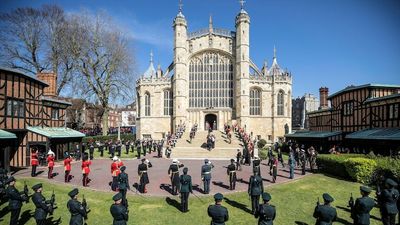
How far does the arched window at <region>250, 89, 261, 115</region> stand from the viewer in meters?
43.9

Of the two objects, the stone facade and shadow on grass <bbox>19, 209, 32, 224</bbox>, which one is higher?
the stone facade

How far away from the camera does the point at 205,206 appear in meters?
11.7

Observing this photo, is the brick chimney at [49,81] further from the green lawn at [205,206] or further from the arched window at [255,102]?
the arched window at [255,102]

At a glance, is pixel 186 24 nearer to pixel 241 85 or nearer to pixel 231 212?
pixel 241 85

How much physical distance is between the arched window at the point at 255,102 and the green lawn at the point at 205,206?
2954 centimetres

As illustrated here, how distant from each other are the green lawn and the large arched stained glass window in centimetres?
2907

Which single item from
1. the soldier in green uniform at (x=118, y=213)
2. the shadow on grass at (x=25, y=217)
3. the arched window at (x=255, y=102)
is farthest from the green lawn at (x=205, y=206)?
the arched window at (x=255, y=102)

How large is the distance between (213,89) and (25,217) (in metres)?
34.4

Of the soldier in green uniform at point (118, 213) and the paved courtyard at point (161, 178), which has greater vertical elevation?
the soldier in green uniform at point (118, 213)

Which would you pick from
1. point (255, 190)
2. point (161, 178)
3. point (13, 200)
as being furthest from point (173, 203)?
point (13, 200)

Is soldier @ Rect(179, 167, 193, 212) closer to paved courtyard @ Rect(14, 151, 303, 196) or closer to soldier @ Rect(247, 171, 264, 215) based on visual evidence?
paved courtyard @ Rect(14, 151, 303, 196)

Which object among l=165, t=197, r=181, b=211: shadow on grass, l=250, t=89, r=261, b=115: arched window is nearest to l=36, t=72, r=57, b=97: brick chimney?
l=165, t=197, r=181, b=211: shadow on grass

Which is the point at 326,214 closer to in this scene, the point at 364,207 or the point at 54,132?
the point at 364,207

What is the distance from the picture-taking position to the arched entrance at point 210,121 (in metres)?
43.3
